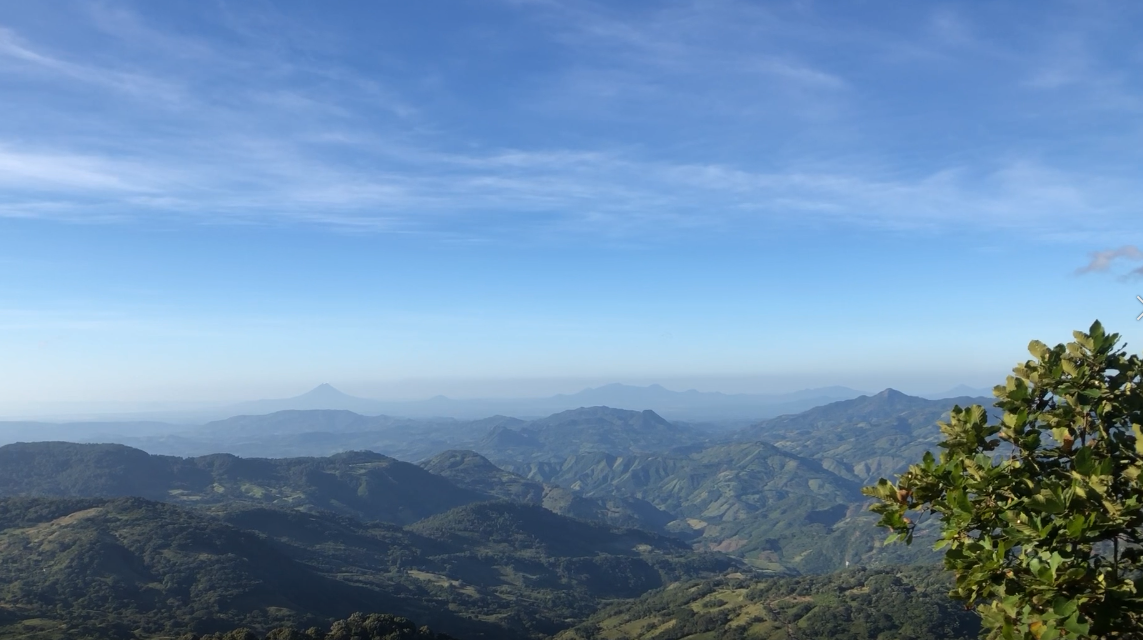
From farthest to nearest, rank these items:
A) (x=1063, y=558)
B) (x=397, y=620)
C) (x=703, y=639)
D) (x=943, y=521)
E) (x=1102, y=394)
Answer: (x=703, y=639), (x=397, y=620), (x=1102, y=394), (x=943, y=521), (x=1063, y=558)

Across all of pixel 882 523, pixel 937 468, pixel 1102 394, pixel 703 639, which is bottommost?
Result: pixel 703 639

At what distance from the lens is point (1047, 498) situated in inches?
309

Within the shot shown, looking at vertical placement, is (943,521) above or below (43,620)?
above

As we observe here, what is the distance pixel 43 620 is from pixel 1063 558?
205m

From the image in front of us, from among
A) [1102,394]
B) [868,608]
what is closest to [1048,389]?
[1102,394]

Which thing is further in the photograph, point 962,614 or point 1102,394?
point 962,614

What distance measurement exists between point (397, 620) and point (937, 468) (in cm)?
13919

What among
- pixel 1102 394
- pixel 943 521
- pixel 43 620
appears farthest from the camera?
pixel 43 620

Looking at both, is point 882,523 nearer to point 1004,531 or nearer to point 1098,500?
point 1004,531

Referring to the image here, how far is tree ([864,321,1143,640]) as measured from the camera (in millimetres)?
7863

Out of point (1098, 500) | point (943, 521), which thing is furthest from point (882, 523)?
point (1098, 500)

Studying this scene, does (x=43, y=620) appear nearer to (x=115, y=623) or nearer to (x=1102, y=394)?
(x=115, y=623)

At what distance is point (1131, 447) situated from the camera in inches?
375

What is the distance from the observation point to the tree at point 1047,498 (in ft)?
25.8
